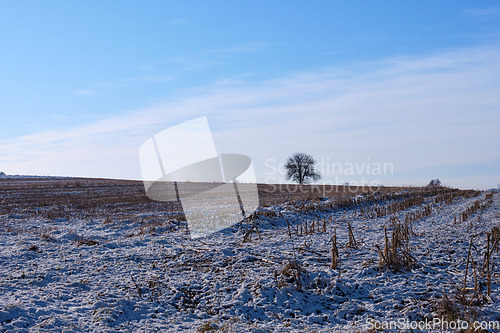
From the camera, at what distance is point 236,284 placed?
369 inches

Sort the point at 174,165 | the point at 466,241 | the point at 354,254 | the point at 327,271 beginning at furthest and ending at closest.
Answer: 1. the point at 174,165
2. the point at 466,241
3. the point at 354,254
4. the point at 327,271

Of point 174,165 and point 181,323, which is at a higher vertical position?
point 174,165

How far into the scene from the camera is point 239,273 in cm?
1004

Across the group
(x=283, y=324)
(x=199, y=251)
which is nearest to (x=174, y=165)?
(x=199, y=251)

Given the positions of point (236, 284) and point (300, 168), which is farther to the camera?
point (300, 168)

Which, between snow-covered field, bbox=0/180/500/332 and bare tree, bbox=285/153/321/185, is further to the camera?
bare tree, bbox=285/153/321/185

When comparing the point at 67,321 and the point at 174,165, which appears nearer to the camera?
the point at 67,321

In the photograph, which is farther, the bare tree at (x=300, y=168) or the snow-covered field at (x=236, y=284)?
the bare tree at (x=300, y=168)

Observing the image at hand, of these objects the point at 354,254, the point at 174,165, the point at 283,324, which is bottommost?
the point at 283,324

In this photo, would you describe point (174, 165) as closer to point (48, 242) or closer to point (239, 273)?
point (48, 242)

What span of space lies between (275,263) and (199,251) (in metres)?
2.88

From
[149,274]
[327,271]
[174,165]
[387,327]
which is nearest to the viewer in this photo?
[387,327]

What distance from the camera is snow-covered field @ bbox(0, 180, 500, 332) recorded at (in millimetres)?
7559

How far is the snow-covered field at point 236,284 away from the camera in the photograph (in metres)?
7.56
